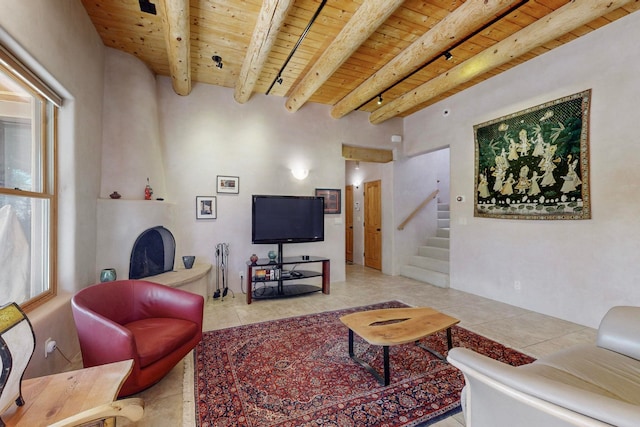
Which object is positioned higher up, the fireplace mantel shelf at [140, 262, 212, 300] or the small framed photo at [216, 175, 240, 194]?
the small framed photo at [216, 175, 240, 194]

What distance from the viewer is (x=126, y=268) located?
3141 millimetres

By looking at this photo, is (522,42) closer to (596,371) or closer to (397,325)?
(596,371)

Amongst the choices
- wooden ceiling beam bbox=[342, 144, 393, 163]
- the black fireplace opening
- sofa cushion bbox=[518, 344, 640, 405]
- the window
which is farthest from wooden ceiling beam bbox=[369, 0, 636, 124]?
the window

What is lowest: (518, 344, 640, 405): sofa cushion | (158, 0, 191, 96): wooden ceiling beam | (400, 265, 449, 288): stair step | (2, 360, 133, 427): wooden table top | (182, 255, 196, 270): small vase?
(400, 265, 449, 288): stair step

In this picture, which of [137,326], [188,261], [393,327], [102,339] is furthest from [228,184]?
[393,327]

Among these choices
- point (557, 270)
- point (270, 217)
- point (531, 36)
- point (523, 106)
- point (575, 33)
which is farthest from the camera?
point (270, 217)

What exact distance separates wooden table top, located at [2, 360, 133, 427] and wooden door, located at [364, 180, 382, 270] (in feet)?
18.1

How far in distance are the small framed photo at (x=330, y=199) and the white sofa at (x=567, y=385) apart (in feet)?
12.3

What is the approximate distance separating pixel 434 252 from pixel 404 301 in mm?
2019

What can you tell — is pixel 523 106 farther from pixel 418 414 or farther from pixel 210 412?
pixel 210 412

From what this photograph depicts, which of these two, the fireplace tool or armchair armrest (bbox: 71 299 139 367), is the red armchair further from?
the fireplace tool

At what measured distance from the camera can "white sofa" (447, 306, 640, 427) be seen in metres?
0.79

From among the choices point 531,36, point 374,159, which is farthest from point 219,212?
point 531,36

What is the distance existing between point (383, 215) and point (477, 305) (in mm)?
2686
